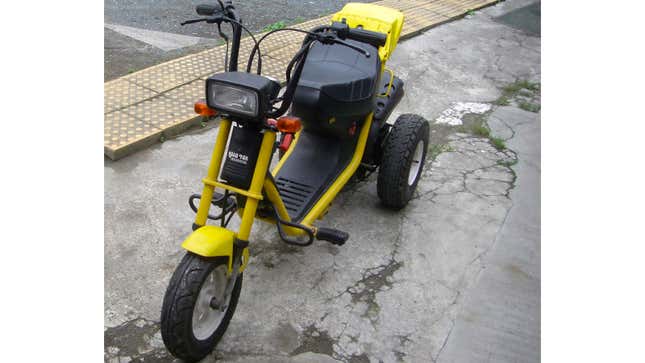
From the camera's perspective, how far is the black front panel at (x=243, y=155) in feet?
9.11

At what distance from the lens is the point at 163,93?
17.0 ft

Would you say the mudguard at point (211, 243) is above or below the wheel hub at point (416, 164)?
above

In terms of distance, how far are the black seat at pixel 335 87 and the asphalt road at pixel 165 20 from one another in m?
2.56

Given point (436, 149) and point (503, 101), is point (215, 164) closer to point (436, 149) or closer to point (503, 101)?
point (436, 149)

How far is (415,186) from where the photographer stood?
4242mm

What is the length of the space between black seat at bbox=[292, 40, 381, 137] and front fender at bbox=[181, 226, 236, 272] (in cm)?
89

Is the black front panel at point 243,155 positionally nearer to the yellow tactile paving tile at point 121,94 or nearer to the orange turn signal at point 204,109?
the orange turn signal at point 204,109

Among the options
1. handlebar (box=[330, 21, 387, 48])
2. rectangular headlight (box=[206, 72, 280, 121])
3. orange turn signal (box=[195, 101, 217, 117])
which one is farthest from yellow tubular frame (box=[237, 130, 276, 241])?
handlebar (box=[330, 21, 387, 48])

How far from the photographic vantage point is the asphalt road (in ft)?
18.9

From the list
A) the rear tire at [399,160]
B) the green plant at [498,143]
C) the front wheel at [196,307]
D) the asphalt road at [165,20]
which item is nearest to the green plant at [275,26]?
the asphalt road at [165,20]

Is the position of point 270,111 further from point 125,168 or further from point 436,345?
point 125,168

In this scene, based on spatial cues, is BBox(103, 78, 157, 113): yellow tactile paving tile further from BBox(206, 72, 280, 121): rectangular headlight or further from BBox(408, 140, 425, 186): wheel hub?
BBox(206, 72, 280, 121): rectangular headlight

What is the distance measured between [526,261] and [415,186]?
2.88 feet

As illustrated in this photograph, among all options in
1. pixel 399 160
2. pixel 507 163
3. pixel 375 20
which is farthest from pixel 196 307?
pixel 507 163
